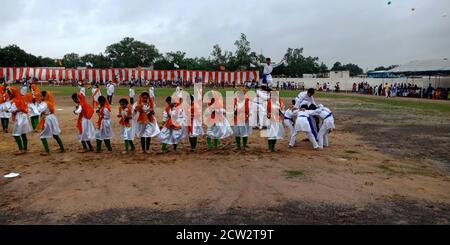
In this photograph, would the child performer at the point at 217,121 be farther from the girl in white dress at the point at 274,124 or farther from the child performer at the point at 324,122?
the child performer at the point at 324,122

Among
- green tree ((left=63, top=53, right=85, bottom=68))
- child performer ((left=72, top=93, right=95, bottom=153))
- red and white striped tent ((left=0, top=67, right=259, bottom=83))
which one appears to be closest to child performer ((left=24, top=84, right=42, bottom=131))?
child performer ((left=72, top=93, right=95, bottom=153))

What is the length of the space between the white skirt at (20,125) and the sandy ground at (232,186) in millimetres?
618

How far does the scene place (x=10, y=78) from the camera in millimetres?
54562

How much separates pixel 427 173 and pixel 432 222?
3193mm

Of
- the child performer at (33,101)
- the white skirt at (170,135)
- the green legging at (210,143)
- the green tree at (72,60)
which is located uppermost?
the green tree at (72,60)

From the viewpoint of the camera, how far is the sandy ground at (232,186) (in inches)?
227

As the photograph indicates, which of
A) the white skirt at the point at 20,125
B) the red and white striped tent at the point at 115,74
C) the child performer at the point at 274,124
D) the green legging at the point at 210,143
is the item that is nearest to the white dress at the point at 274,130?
the child performer at the point at 274,124

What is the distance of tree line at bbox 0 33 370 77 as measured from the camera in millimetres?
73938

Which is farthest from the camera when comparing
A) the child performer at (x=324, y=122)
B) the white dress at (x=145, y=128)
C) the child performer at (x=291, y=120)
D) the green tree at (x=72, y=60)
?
the green tree at (x=72, y=60)

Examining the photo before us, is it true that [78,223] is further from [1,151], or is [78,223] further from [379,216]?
[1,151]

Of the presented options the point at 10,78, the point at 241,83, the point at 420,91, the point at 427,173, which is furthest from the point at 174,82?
the point at 427,173

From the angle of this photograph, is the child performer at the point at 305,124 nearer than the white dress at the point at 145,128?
No

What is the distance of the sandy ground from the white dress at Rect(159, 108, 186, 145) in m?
0.39

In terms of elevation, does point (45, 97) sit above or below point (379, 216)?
above
